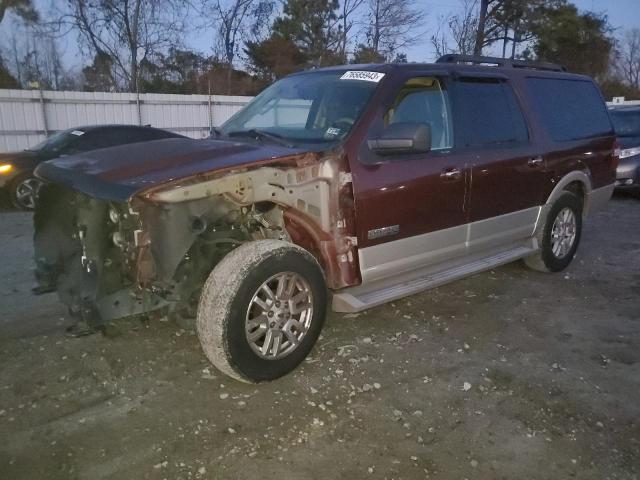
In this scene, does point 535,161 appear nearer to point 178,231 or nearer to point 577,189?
point 577,189

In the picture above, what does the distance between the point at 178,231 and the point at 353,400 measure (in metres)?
1.41

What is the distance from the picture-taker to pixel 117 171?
3168mm

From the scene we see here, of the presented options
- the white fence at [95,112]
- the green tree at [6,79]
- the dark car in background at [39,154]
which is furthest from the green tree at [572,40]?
the dark car in background at [39,154]

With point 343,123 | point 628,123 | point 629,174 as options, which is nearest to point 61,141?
point 343,123

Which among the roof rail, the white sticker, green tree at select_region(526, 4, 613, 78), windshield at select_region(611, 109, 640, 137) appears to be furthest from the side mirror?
green tree at select_region(526, 4, 613, 78)

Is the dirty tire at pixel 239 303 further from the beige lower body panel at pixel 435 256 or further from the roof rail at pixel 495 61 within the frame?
the roof rail at pixel 495 61

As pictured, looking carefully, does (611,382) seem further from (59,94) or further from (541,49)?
(541,49)

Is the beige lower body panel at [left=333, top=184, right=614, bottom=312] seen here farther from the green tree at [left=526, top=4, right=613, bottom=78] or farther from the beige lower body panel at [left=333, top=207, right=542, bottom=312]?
the green tree at [left=526, top=4, right=613, bottom=78]

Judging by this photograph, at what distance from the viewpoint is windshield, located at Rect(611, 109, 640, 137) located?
1111 cm

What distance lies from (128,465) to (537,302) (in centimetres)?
371

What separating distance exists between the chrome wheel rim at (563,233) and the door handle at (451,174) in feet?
5.78

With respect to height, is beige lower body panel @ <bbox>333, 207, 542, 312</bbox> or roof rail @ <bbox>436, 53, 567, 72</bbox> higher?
roof rail @ <bbox>436, 53, 567, 72</bbox>

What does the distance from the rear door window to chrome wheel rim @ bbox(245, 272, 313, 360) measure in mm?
1884

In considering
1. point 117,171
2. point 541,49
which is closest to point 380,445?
point 117,171
